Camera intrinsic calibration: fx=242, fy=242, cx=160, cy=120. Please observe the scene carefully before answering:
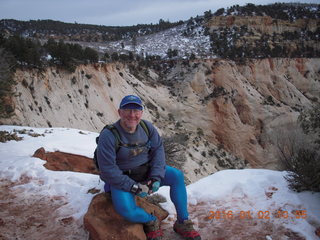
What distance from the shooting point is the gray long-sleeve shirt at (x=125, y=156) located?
2869 mm

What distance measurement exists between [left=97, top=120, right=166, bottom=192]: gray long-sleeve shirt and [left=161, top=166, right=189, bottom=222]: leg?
0.69 feet

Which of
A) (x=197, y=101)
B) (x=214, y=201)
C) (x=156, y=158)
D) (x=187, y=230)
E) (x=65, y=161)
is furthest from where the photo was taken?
(x=197, y=101)

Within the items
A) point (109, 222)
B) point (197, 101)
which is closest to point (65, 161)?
point (109, 222)

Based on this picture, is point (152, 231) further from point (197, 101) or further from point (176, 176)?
point (197, 101)

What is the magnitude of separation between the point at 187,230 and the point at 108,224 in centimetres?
100

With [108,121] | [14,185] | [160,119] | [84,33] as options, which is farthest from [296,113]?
[84,33]

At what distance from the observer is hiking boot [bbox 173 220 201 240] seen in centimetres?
300

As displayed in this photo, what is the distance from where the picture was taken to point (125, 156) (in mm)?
3002

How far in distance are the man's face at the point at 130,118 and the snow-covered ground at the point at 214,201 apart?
5.16ft

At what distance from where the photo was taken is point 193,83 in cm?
2855

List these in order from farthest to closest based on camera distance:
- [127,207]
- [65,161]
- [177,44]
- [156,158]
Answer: [177,44]
[65,161]
[156,158]
[127,207]

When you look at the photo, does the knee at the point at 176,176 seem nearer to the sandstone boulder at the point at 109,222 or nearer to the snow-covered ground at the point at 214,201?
the sandstone boulder at the point at 109,222

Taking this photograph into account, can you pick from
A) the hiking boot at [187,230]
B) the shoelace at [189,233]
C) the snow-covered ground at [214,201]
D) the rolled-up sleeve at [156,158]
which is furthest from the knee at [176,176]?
the snow-covered ground at [214,201]

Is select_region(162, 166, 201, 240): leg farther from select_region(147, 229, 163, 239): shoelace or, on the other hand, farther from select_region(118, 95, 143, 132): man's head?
select_region(118, 95, 143, 132): man's head
